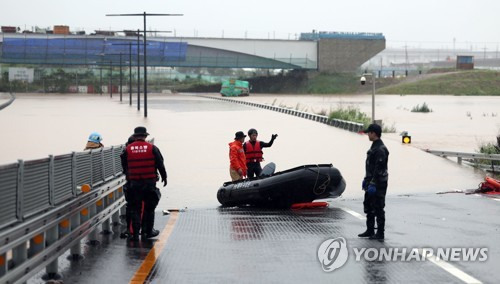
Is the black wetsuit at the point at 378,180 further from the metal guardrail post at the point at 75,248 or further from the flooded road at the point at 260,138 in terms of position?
the flooded road at the point at 260,138

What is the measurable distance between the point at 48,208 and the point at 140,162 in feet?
8.52

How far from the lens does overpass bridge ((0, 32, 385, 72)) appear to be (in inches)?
5054

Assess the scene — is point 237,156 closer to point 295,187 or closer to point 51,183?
point 295,187

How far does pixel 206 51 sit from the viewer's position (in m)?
134

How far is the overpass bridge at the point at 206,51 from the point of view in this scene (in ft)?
421

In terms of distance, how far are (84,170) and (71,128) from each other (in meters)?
37.9

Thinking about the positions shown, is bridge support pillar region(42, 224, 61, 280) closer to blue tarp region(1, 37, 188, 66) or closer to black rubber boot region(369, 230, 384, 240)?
black rubber boot region(369, 230, 384, 240)

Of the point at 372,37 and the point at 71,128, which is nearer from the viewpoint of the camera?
the point at 71,128

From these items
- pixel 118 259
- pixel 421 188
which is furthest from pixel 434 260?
pixel 421 188

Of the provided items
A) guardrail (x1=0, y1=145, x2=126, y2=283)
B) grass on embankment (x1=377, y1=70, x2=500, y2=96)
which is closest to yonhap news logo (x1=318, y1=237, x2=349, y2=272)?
guardrail (x1=0, y1=145, x2=126, y2=283)

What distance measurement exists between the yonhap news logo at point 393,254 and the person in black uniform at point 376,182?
0.73 meters

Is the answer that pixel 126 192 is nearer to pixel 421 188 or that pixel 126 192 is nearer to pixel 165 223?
pixel 165 223

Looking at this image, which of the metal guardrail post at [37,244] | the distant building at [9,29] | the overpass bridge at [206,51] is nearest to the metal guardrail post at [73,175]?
the metal guardrail post at [37,244]

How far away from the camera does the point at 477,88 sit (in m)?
130
